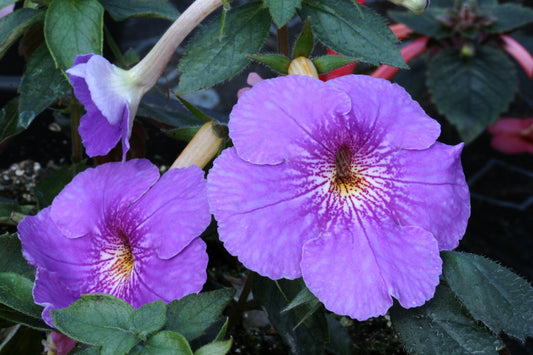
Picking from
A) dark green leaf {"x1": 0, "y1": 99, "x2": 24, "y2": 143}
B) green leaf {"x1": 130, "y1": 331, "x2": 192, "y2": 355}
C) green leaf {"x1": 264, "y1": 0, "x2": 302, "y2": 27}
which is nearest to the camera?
green leaf {"x1": 130, "y1": 331, "x2": 192, "y2": 355}

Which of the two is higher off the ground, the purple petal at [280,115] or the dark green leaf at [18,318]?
the purple petal at [280,115]

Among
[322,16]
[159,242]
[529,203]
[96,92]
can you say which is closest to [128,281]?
[159,242]

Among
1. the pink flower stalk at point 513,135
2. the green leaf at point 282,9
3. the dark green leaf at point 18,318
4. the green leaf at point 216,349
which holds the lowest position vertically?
the pink flower stalk at point 513,135

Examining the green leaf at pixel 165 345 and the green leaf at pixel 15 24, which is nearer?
the green leaf at pixel 165 345

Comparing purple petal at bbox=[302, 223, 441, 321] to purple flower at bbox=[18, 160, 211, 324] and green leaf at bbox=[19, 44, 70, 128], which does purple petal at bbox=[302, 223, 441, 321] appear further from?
green leaf at bbox=[19, 44, 70, 128]

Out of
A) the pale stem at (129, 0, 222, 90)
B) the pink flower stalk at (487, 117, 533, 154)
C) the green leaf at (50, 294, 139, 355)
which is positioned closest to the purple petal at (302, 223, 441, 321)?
the green leaf at (50, 294, 139, 355)

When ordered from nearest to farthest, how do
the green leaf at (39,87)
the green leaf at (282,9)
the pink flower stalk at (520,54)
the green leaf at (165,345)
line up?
1. the green leaf at (165,345)
2. the green leaf at (282,9)
3. the green leaf at (39,87)
4. the pink flower stalk at (520,54)

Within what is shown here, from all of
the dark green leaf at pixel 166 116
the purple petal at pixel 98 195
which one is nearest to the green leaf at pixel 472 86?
the dark green leaf at pixel 166 116

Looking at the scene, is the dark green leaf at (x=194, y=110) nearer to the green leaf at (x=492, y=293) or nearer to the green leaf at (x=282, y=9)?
the green leaf at (x=282, y=9)
